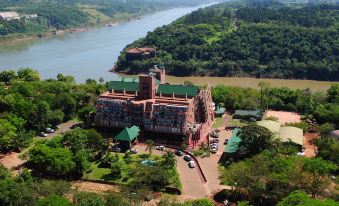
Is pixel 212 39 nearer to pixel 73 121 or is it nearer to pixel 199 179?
pixel 73 121

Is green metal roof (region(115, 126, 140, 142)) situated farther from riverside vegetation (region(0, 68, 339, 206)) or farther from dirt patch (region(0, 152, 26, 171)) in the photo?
dirt patch (region(0, 152, 26, 171))

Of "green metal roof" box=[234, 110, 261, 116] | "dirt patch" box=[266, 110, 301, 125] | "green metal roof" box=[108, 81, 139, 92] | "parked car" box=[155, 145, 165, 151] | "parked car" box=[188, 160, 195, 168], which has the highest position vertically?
"green metal roof" box=[108, 81, 139, 92]

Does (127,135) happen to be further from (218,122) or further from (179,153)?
(218,122)

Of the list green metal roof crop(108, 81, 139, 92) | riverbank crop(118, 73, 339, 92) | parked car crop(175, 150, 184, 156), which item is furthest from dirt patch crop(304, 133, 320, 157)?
riverbank crop(118, 73, 339, 92)

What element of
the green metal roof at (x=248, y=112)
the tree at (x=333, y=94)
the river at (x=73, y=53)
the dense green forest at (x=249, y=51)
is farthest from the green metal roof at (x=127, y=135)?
the dense green forest at (x=249, y=51)

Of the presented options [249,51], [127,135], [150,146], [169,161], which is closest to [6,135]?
[127,135]

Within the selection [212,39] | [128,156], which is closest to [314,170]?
[128,156]
